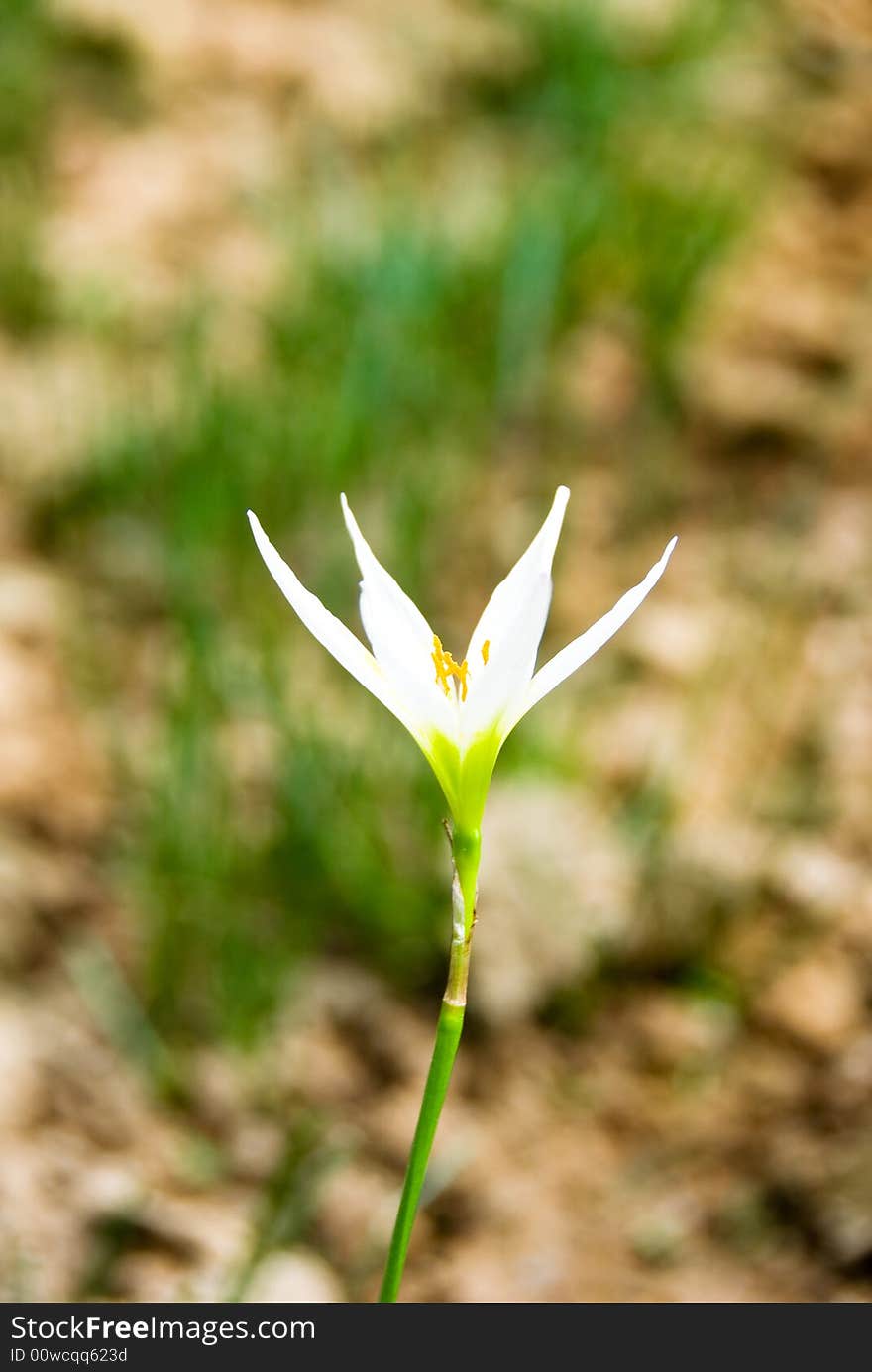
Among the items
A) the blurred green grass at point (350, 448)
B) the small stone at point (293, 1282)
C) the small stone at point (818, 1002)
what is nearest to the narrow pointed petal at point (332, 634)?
the small stone at point (293, 1282)

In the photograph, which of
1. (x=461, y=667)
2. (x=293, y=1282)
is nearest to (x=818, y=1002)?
(x=293, y=1282)

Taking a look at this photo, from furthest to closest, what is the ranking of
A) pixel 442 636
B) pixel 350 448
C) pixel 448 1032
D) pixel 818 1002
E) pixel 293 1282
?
pixel 350 448
pixel 442 636
pixel 818 1002
pixel 293 1282
pixel 448 1032

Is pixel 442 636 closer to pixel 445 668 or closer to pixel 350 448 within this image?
pixel 350 448

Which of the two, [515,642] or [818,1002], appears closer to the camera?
[515,642]

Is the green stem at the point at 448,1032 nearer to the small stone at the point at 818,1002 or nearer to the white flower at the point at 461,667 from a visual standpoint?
the white flower at the point at 461,667

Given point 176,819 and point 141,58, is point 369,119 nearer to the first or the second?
point 141,58

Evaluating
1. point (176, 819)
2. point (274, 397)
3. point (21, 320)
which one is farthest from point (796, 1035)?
point (21, 320)

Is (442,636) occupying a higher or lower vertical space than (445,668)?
higher
